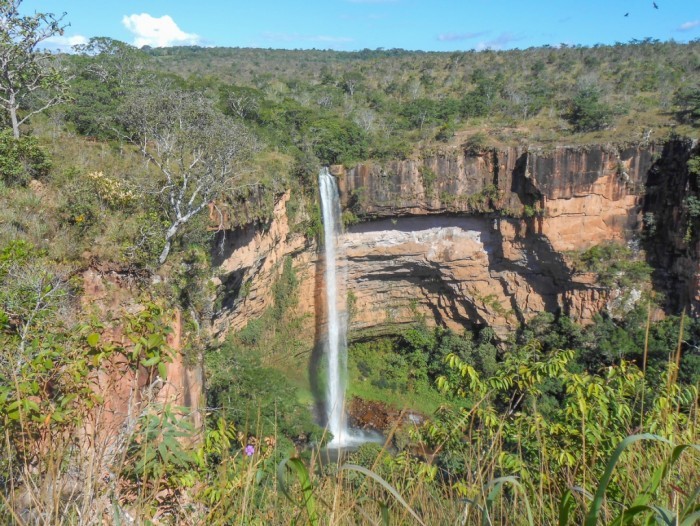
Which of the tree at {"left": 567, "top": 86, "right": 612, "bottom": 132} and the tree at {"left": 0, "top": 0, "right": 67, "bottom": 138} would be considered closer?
the tree at {"left": 0, "top": 0, "right": 67, "bottom": 138}

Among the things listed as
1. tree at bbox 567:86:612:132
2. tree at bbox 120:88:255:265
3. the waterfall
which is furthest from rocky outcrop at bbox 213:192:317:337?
tree at bbox 567:86:612:132

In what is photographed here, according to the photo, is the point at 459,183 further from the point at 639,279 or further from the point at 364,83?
the point at 364,83

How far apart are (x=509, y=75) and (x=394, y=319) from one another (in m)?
16.2

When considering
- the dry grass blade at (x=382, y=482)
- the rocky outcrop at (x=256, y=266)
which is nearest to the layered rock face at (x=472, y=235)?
the rocky outcrop at (x=256, y=266)

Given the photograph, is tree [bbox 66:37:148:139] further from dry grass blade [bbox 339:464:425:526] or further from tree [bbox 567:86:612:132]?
tree [bbox 567:86:612:132]

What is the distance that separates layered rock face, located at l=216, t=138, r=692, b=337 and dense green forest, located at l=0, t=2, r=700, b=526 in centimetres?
64

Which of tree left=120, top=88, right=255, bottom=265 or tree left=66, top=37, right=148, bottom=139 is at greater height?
tree left=66, top=37, right=148, bottom=139

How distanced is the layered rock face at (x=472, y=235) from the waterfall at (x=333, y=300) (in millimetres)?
400

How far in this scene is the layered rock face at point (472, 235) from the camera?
14.3m

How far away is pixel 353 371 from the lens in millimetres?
17719

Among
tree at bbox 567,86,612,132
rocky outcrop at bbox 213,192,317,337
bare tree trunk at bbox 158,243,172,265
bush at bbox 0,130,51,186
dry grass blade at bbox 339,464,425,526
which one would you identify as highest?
tree at bbox 567,86,612,132

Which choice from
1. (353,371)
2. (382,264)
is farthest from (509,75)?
(353,371)

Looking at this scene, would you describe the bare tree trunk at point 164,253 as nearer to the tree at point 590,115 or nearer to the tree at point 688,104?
the tree at point 590,115

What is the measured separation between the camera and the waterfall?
1558 centimetres
